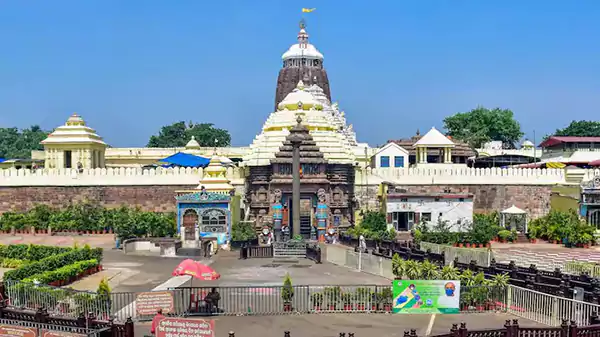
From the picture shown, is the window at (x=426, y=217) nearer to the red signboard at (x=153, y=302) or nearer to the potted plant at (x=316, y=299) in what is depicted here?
the potted plant at (x=316, y=299)

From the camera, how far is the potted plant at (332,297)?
64.7 ft

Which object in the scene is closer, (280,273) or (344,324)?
(344,324)

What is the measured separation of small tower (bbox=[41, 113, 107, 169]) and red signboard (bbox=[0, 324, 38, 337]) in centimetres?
3441

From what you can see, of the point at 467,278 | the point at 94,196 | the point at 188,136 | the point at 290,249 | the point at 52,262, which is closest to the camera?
the point at 467,278

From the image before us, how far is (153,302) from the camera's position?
18.0m

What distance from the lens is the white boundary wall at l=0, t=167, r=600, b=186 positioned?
1750 inches

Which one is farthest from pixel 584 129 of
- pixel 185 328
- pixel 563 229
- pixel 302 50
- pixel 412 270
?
pixel 185 328

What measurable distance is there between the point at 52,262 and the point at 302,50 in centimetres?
4853

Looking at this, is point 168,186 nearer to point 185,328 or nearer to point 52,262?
point 52,262

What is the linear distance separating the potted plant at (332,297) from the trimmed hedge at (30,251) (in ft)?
44.2

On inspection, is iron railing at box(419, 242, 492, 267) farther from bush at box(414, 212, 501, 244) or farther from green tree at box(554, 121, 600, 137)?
green tree at box(554, 121, 600, 137)

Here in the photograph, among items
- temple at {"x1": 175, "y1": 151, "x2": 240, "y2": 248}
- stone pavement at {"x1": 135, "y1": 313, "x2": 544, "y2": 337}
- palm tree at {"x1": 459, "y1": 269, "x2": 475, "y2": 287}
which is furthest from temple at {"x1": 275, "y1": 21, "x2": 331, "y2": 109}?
stone pavement at {"x1": 135, "y1": 313, "x2": 544, "y2": 337}

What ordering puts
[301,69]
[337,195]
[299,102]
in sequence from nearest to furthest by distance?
[337,195] < [299,102] < [301,69]

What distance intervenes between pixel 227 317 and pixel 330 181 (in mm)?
22995
